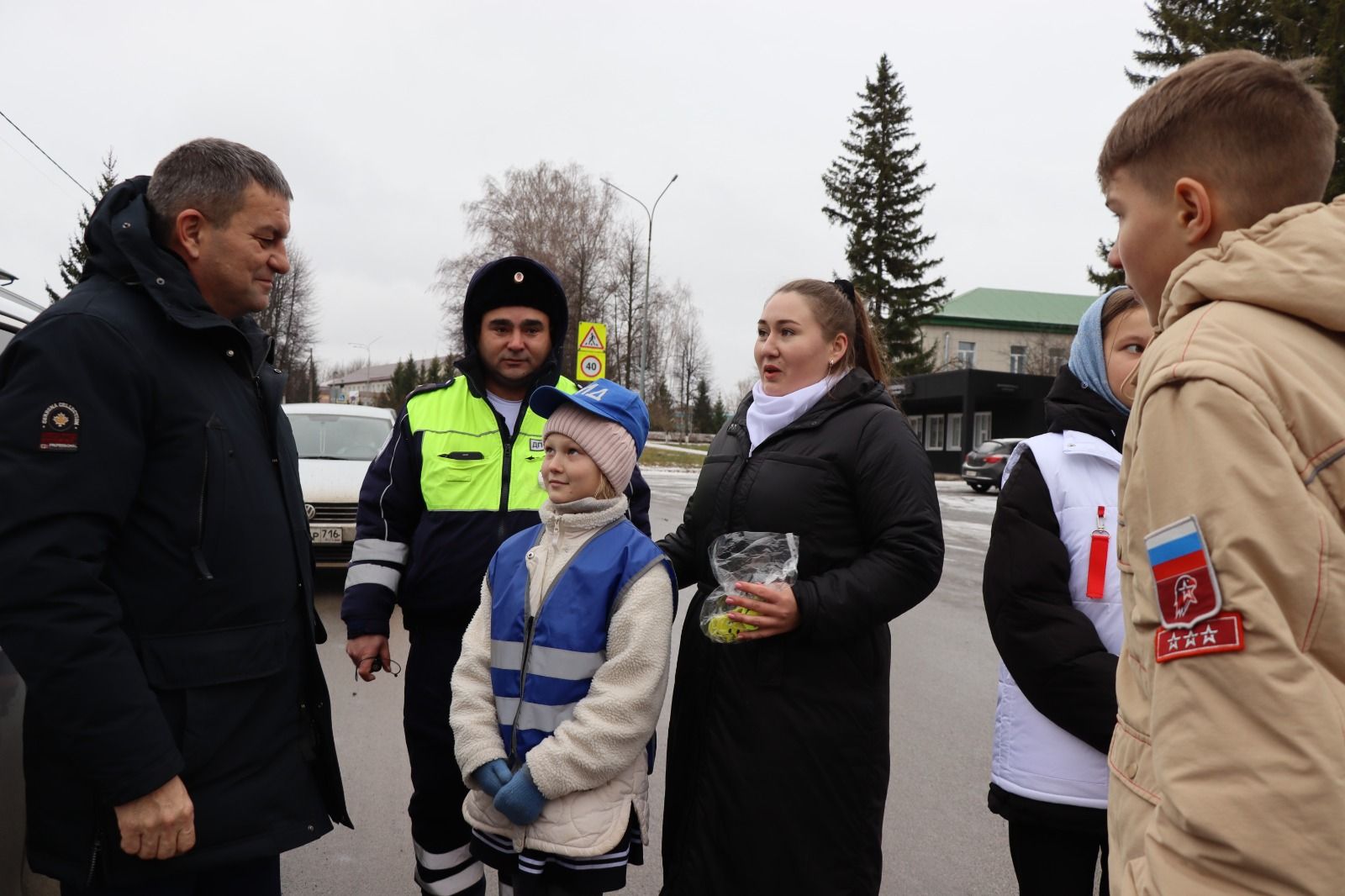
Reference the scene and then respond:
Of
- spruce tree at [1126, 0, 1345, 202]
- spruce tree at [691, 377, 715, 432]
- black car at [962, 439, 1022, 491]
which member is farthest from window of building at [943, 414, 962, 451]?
spruce tree at [691, 377, 715, 432]

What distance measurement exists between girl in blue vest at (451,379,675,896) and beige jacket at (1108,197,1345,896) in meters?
1.36

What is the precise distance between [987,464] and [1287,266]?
25901 millimetres

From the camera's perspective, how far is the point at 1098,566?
2.15 metres

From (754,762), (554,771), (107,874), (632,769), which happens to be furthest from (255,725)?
(754,762)

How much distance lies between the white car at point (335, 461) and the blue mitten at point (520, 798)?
210 inches

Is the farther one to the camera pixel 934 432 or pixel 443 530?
pixel 934 432

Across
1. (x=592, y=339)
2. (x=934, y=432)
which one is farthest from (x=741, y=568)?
(x=934, y=432)

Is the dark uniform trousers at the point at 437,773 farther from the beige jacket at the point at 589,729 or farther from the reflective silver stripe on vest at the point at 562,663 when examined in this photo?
the reflective silver stripe on vest at the point at 562,663

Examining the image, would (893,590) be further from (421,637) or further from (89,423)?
(89,423)

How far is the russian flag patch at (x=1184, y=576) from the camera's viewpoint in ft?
3.23

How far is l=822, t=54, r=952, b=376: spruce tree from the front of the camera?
4166cm

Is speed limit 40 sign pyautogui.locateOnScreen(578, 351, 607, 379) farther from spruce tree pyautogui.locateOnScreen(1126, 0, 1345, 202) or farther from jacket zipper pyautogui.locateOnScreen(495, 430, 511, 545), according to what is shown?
spruce tree pyautogui.locateOnScreen(1126, 0, 1345, 202)

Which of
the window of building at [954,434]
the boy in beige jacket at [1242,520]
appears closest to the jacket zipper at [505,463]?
the boy in beige jacket at [1242,520]

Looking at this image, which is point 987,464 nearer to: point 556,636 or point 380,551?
point 380,551
